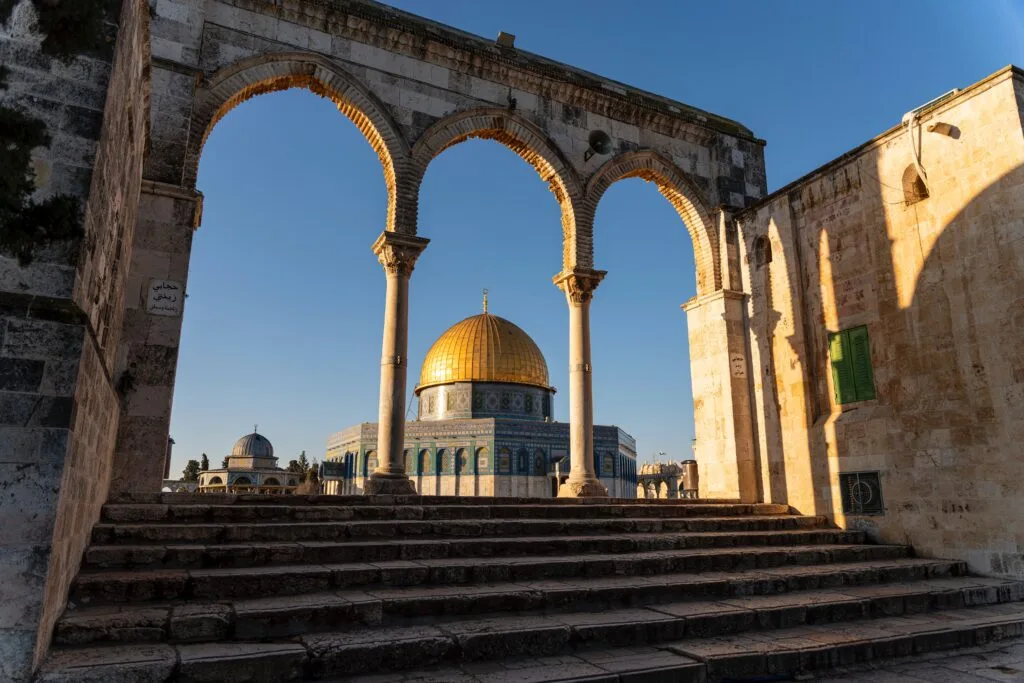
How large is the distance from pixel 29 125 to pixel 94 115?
1.01 ft

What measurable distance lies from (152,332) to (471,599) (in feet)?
17.2

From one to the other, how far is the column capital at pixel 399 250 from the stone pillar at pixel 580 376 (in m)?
2.73

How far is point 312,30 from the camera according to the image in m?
10.2

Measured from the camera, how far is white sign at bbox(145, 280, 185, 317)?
307 inches

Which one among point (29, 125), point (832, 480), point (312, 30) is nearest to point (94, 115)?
point (29, 125)

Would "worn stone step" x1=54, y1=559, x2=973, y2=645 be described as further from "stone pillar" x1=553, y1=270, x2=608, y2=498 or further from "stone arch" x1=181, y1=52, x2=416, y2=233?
"stone arch" x1=181, y1=52, x2=416, y2=233

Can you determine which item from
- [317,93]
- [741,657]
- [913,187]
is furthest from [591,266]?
[741,657]

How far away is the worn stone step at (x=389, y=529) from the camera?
5.36 meters

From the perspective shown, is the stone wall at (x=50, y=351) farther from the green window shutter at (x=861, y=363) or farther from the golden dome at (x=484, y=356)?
the golden dome at (x=484, y=356)

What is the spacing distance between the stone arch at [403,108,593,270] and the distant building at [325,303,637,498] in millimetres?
19757

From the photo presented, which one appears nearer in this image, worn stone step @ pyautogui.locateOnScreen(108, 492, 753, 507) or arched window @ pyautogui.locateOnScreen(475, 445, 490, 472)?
worn stone step @ pyautogui.locateOnScreen(108, 492, 753, 507)

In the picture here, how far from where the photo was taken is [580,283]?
11.5 metres

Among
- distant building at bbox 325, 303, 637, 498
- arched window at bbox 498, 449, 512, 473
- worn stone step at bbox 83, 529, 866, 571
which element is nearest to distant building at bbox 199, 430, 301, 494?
distant building at bbox 325, 303, 637, 498

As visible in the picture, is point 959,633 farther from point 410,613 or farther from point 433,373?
point 433,373
